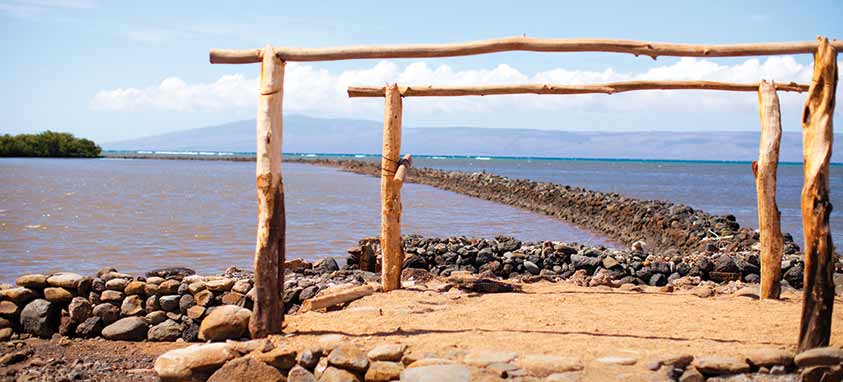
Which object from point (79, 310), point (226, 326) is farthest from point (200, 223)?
point (226, 326)

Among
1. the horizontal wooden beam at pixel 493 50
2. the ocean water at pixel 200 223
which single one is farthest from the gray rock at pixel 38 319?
the ocean water at pixel 200 223

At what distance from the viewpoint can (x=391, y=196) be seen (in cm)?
839

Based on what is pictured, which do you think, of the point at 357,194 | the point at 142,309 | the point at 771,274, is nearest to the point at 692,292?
the point at 771,274

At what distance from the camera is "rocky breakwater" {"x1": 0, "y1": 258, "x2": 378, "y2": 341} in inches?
296

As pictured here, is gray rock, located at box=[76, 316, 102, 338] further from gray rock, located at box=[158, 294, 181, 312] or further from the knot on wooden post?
the knot on wooden post

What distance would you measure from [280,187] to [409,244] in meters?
6.04

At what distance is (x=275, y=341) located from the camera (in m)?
6.38

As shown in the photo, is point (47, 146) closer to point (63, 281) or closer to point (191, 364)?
point (63, 281)

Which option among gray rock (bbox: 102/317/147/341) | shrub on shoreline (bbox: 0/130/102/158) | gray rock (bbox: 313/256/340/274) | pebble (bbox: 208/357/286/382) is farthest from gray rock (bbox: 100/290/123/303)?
shrub on shoreline (bbox: 0/130/102/158)

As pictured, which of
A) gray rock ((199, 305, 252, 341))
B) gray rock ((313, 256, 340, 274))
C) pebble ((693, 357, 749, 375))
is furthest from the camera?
A: gray rock ((313, 256, 340, 274))

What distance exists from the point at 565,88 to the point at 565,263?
3.86 metres

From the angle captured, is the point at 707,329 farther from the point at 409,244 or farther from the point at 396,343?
the point at 409,244

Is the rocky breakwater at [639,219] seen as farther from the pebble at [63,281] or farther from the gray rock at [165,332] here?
the pebble at [63,281]

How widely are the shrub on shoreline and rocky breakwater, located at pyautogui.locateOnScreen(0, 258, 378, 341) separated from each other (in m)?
81.6
